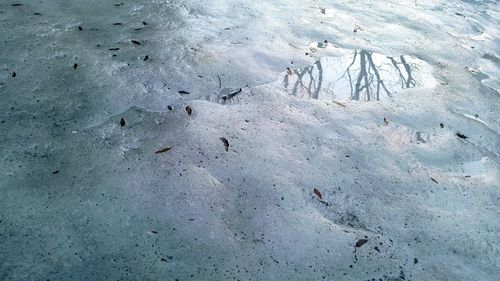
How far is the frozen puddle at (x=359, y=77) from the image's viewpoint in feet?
10.3

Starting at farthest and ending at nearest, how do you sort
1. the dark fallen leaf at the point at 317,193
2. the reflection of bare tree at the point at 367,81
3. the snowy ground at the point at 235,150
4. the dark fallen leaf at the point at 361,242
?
1. the reflection of bare tree at the point at 367,81
2. the dark fallen leaf at the point at 317,193
3. the dark fallen leaf at the point at 361,242
4. the snowy ground at the point at 235,150

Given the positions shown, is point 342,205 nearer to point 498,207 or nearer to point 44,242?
point 498,207

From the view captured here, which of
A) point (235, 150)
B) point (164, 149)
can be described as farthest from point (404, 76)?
point (164, 149)

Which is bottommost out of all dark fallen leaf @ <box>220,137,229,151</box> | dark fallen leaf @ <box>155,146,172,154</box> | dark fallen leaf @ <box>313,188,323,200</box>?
dark fallen leaf @ <box>313,188,323,200</box>

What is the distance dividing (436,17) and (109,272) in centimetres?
464

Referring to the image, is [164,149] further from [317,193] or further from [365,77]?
[365,77]

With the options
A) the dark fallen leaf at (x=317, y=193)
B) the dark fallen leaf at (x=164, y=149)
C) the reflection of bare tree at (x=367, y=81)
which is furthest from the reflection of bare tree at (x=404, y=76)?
the dark fallen leaf at (x=164, y=149)

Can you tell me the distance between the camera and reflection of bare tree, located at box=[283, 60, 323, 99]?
3.08m

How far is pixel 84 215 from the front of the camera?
1917 millimetres

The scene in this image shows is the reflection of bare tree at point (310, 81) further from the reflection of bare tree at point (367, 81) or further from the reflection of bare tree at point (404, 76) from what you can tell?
the reflection of bare tree at point (404, 76)

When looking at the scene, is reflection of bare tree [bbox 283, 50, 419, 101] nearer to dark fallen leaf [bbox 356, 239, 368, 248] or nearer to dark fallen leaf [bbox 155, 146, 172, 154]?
dark fallen leaf [bbox 155, 146, 172, 154]

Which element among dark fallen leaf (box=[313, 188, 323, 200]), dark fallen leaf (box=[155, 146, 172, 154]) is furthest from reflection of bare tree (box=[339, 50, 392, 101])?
dark fallen leaf (box=[155, 146, 172, 154])

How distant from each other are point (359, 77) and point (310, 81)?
485 millimetres

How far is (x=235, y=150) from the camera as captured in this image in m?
2.42
